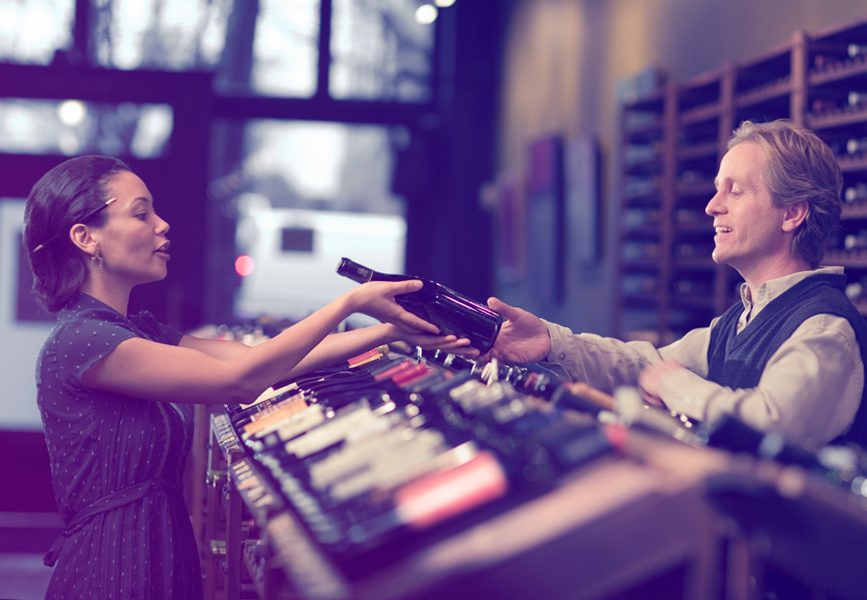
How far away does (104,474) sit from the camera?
251cm

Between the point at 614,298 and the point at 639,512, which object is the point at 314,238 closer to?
the point at 614,298

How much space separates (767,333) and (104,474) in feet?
4.90

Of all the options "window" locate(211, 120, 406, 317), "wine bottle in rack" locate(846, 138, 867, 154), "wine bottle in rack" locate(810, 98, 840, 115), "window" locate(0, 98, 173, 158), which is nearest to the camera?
"wine bottle in rack" locate(846, 138, 867, 154)

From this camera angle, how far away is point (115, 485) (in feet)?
8.28

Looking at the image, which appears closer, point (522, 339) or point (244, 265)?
point (522, 339)

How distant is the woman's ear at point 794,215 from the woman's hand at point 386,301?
877 mm

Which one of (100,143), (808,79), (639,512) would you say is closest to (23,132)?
(100,143)

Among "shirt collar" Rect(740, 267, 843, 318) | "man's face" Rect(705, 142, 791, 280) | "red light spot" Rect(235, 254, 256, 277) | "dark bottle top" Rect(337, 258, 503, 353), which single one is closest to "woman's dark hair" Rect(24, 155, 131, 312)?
"dark bottle top" Rect(337, 258, 503, 353)

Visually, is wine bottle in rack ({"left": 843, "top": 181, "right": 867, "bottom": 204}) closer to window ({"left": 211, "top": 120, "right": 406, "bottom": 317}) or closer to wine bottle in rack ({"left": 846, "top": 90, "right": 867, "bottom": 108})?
wine bottle in rack ({"left": 846, "top": 90, "right": 867, "bottom": 108})

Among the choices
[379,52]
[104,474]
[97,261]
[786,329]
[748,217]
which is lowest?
[104,474]

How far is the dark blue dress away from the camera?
2.46 meters

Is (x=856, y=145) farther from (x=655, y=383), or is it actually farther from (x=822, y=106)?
(x=655, y=383)

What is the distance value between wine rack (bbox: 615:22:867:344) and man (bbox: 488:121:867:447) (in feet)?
3.55

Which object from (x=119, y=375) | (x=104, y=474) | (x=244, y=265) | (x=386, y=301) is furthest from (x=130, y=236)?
(x=244, y=265)
